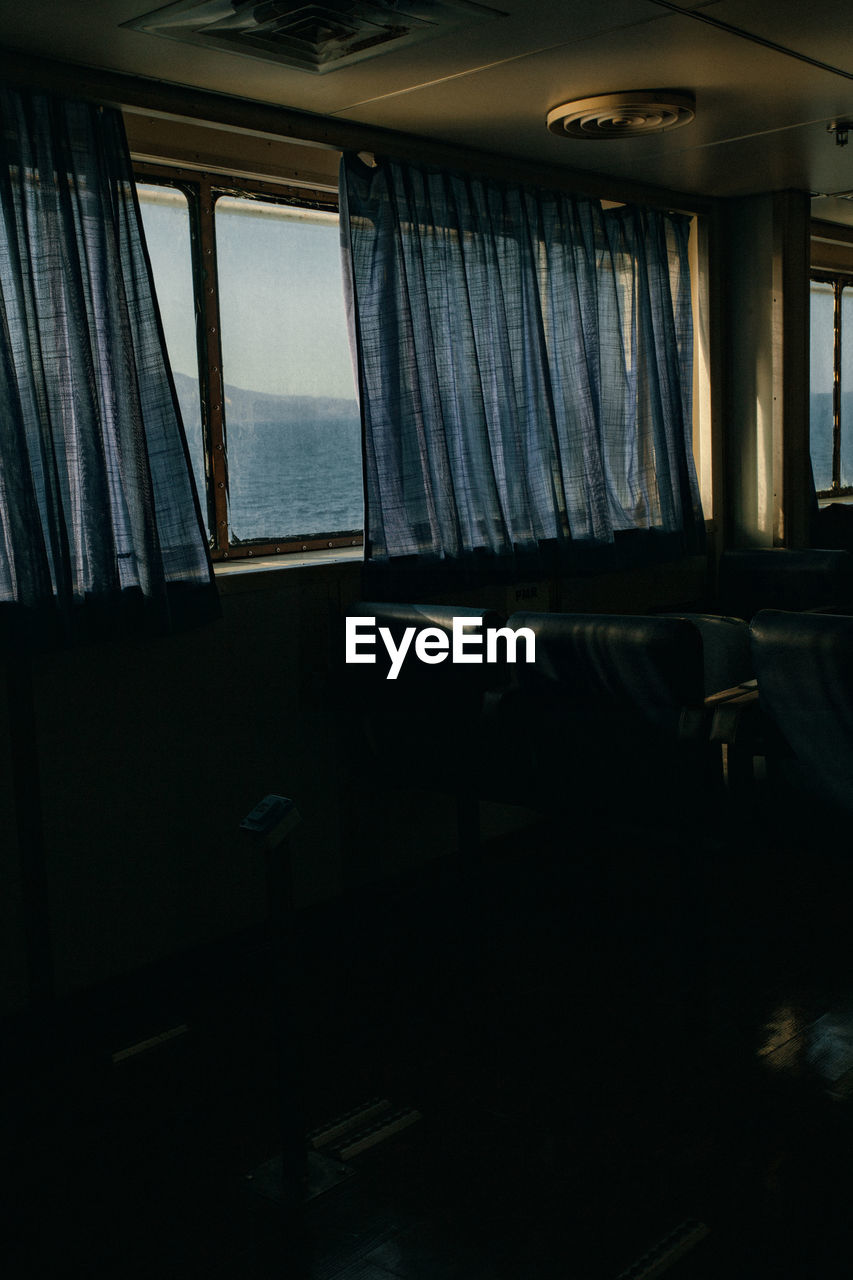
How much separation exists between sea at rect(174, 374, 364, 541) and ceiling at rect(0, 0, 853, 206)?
904 mm

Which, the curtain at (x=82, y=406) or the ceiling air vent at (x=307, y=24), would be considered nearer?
the ceiling air vent at (x=307, y=24)

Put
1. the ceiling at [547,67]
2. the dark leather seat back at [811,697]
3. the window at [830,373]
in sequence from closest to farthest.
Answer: the dark leather seat back at [811,697], the ceiling at [547,67], the window at [830,373]

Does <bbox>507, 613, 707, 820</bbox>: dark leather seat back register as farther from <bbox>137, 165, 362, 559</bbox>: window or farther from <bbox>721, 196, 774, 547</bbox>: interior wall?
<bbox>721, 196, 774, 547</bbox>: interior wall

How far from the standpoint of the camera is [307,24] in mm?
2854

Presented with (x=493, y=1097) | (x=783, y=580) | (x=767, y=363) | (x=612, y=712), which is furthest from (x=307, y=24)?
(x=767, y=363)

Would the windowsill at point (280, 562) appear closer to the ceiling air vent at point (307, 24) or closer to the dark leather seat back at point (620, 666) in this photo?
the dark leather seat back at point (620, 666)

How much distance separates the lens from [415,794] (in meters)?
4.10

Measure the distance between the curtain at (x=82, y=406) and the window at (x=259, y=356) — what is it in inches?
15.1

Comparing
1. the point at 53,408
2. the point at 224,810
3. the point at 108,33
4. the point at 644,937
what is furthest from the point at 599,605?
the point at 108,33

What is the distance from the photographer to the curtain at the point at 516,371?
12.4ft

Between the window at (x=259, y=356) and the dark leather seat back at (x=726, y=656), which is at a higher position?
the window at (x=259, y=356)

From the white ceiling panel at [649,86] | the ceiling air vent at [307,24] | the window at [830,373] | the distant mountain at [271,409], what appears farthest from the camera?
the window at [830,373]

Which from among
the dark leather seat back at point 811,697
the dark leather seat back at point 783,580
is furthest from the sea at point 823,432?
the dark leather seat back at point 811,697

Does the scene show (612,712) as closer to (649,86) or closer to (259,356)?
(259,356)
